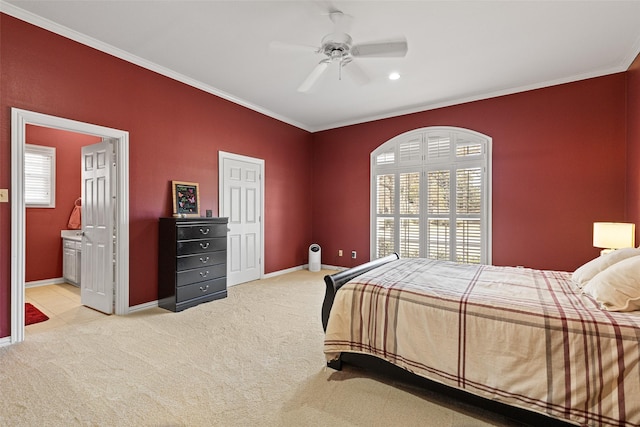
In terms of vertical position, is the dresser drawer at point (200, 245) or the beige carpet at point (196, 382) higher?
the dresser drawer at point (200, 245)

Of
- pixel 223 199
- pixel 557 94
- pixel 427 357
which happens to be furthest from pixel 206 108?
pixel 557 94

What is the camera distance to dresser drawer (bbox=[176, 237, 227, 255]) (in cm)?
360

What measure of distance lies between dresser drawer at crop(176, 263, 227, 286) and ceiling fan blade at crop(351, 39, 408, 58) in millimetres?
3062

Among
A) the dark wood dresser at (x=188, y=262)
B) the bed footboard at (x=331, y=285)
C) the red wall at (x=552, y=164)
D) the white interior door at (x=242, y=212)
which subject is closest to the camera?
the bed footboard at (x=331, y=285)


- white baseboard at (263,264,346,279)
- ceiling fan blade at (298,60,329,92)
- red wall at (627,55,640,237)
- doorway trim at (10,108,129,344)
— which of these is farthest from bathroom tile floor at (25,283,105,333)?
red wall at (627,55,640,237)

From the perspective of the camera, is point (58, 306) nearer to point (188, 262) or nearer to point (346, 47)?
point (188, 262)

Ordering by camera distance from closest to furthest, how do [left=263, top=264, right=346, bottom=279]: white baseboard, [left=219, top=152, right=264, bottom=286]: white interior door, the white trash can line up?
1. [left=219, top=152, right=264, bottom=286]: white interior door
2. [left=263, top=264, right=346, bottom=279]: white baseboard
3. the white trash can

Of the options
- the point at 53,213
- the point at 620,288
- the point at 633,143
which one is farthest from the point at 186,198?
the point at 633,143

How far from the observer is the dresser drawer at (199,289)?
3.59 meters

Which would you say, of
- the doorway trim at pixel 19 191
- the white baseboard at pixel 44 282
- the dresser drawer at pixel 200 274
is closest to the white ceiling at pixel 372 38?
the doorway trim at pixel 19 191

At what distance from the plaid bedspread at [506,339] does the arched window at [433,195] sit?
2.45m

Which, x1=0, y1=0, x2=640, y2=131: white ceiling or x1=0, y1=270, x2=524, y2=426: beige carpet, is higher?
x1=0, y1=0, x2=640, y2=131: white ceiling

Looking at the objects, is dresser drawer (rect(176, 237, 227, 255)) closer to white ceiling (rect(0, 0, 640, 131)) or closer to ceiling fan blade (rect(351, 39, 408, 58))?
white ceiling (rect(0, 0, 640, 131))

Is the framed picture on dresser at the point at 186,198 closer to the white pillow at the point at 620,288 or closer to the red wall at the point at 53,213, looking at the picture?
the red wall at the point at 53,213
